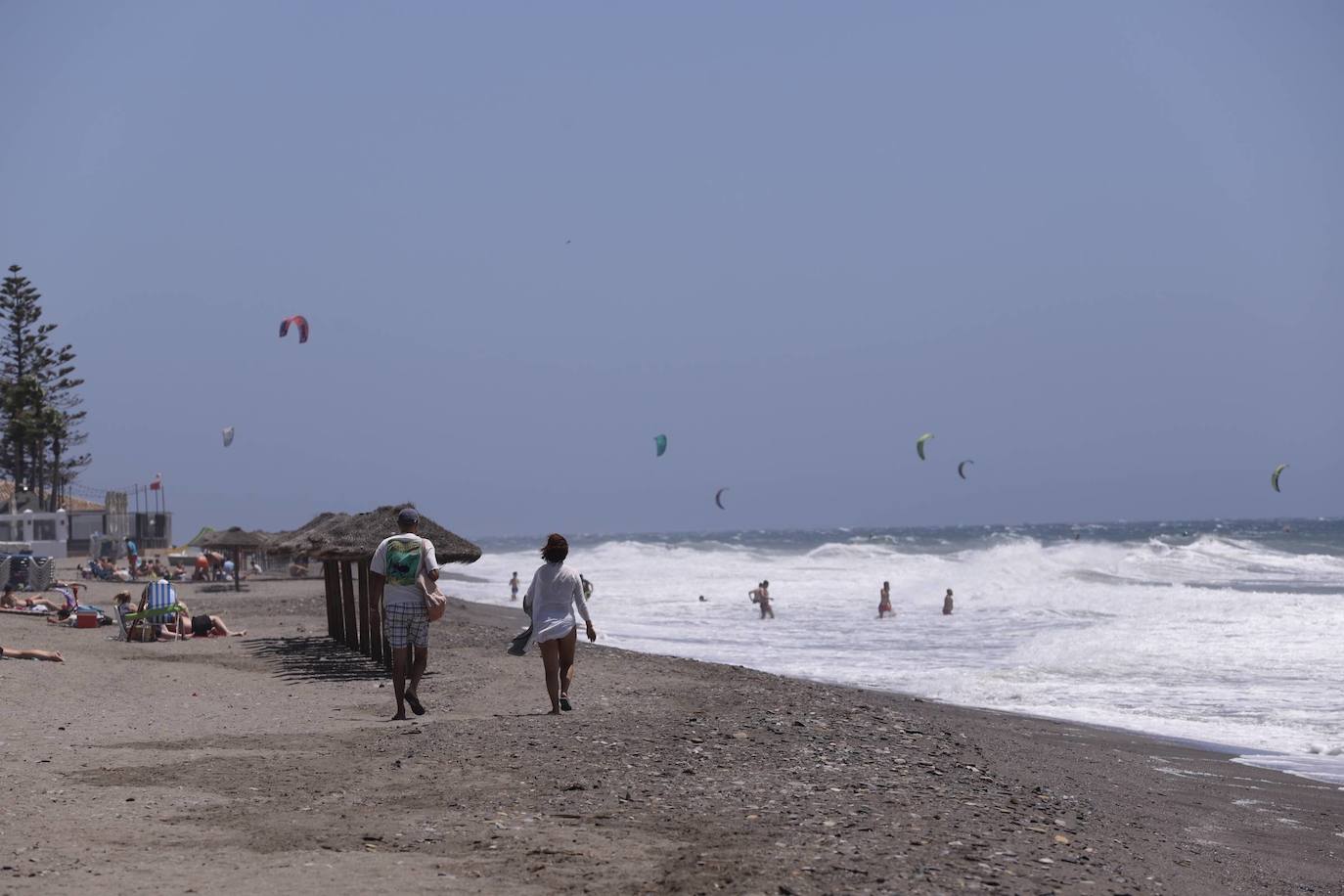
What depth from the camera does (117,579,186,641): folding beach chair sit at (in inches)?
602

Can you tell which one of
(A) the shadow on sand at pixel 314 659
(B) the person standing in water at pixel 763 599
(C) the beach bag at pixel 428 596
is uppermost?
(C) the beach bag at pixel 428 596

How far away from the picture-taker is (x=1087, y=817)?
6418 millimetres

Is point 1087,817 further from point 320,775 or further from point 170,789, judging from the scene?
point 170,789

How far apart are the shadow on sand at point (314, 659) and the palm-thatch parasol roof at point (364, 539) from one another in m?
1.02

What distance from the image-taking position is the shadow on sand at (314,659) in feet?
38.9

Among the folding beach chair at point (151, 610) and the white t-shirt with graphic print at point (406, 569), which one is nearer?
the white t-shirt with graphic print at point (406, 569)

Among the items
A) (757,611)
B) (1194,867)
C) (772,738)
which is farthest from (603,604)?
(1194,867)

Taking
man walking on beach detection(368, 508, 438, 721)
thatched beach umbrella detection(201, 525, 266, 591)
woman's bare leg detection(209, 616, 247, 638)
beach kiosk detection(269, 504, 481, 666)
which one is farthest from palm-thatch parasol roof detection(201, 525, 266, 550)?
man walking on beach detection(368, 508, 438, 721)

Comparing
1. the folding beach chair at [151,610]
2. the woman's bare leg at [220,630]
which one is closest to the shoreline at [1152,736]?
the woman's bare leg at [220,630]

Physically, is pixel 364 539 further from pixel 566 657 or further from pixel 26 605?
Answer: pixel 26 605

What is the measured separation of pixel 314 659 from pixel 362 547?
1570 millimetres

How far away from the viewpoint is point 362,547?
12.5 meters

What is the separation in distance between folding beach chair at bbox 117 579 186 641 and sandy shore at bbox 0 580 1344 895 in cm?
403

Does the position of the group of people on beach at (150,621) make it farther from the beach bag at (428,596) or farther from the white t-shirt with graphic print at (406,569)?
the beach bag at (428,596)
